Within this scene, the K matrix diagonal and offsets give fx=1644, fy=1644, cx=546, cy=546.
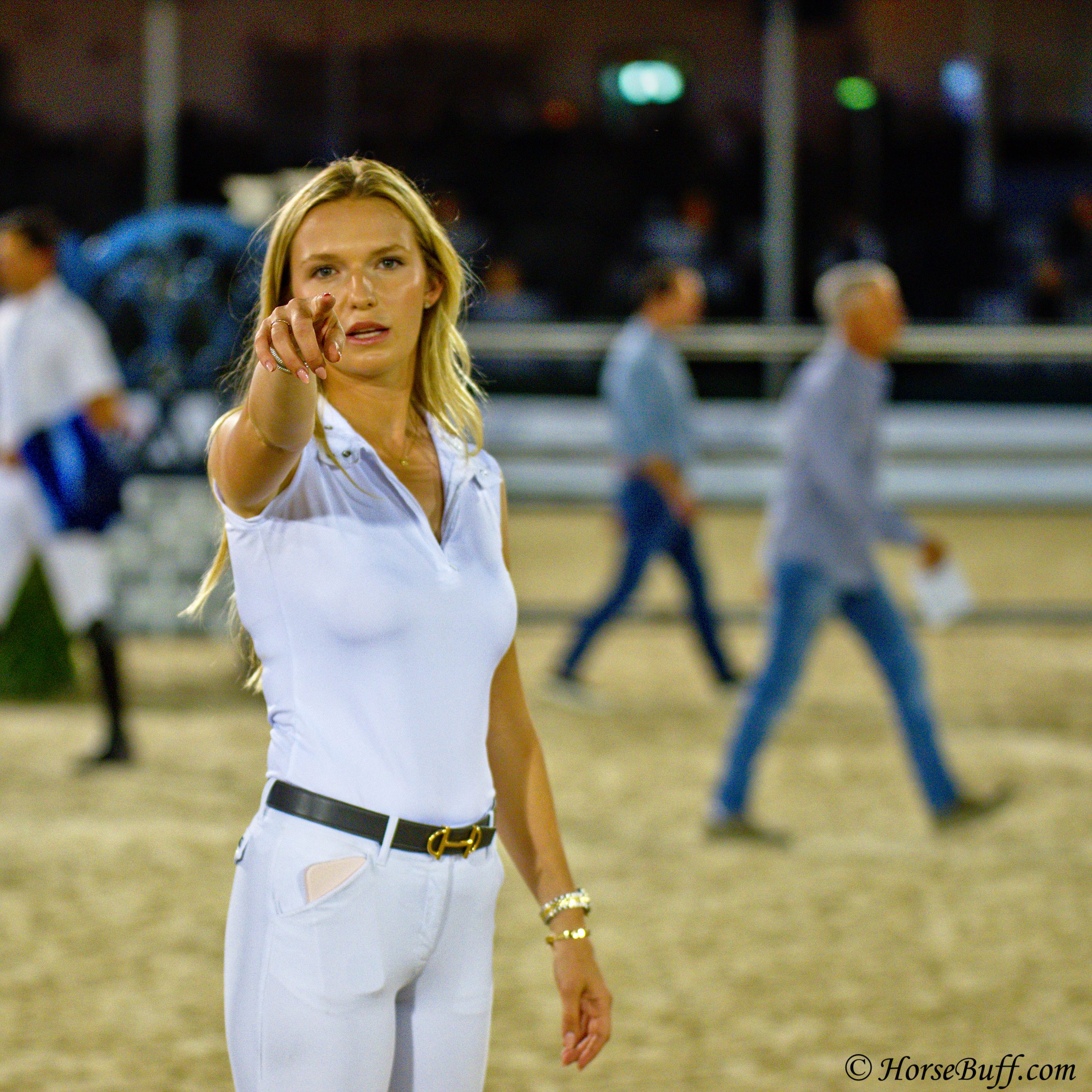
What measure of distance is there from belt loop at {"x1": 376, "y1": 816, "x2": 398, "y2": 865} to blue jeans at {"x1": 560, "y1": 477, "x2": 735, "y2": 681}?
229 inches

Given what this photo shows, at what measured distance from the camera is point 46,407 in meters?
6.41

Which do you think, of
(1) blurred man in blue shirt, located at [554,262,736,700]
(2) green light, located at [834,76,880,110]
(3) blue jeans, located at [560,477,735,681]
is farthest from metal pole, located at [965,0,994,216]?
(3) blue jeans, located at [560,477,735,681]

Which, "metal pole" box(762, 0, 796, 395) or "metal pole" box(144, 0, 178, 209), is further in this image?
"metal pole" box(762, 0, 796, 395)

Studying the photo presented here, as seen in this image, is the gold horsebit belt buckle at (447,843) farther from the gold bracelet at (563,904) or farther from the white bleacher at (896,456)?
the white bleacher at (896,456)

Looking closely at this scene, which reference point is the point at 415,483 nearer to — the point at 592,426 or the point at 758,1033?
the point at 758,1033

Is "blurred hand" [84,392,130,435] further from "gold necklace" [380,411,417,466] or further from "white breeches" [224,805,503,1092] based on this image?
"white breeches" [224,805,503,1092]

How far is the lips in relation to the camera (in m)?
1.85

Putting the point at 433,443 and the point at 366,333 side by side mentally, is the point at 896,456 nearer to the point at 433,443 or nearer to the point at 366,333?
the point at 433,443

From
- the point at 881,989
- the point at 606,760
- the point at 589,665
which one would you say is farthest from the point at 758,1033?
the point at 589,665

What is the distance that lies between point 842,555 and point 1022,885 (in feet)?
3.81

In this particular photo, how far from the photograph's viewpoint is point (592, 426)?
1733 cm

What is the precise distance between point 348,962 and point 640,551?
5870mm

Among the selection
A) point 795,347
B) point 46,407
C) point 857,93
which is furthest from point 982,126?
point 46,407

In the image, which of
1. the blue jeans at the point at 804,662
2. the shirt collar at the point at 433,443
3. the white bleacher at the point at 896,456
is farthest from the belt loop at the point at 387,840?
the white bleacher at the point at 896,456
